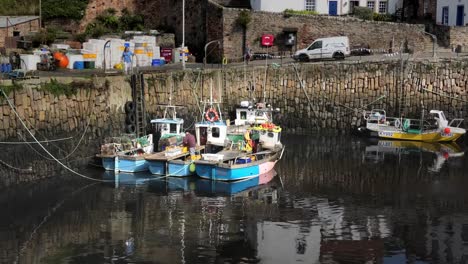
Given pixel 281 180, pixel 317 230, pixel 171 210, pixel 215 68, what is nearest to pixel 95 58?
pixel 215 68

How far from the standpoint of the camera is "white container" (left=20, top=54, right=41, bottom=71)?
3337 cm

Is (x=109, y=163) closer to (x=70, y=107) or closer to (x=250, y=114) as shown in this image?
(x=70, y=107)

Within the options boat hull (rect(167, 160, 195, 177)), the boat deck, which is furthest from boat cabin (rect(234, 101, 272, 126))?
boat hull (rect(167, 160, 195, 177))

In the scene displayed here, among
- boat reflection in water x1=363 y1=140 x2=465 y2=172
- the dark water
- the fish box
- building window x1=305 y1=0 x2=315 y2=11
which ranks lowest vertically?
the dark water

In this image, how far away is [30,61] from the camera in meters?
33.9

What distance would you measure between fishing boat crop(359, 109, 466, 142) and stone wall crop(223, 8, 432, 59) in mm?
6722

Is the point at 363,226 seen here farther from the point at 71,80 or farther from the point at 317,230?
the point at 71,80

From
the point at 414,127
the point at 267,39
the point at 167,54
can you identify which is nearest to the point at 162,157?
the point at 167,54

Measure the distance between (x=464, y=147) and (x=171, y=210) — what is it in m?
17.5

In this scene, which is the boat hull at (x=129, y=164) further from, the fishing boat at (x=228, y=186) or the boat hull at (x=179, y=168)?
the fishing boat at (x=228, y=186)

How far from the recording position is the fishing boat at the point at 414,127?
35.7 metres

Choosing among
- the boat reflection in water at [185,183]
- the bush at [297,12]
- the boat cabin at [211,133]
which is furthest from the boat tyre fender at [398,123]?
the boat reflection in water at [185,183]

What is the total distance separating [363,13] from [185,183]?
23216 millimetres

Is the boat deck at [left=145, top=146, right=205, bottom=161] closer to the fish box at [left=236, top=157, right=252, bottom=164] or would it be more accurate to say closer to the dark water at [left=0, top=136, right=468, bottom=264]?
the dark water at [left=0, top=136, right=468, bottom=264]
